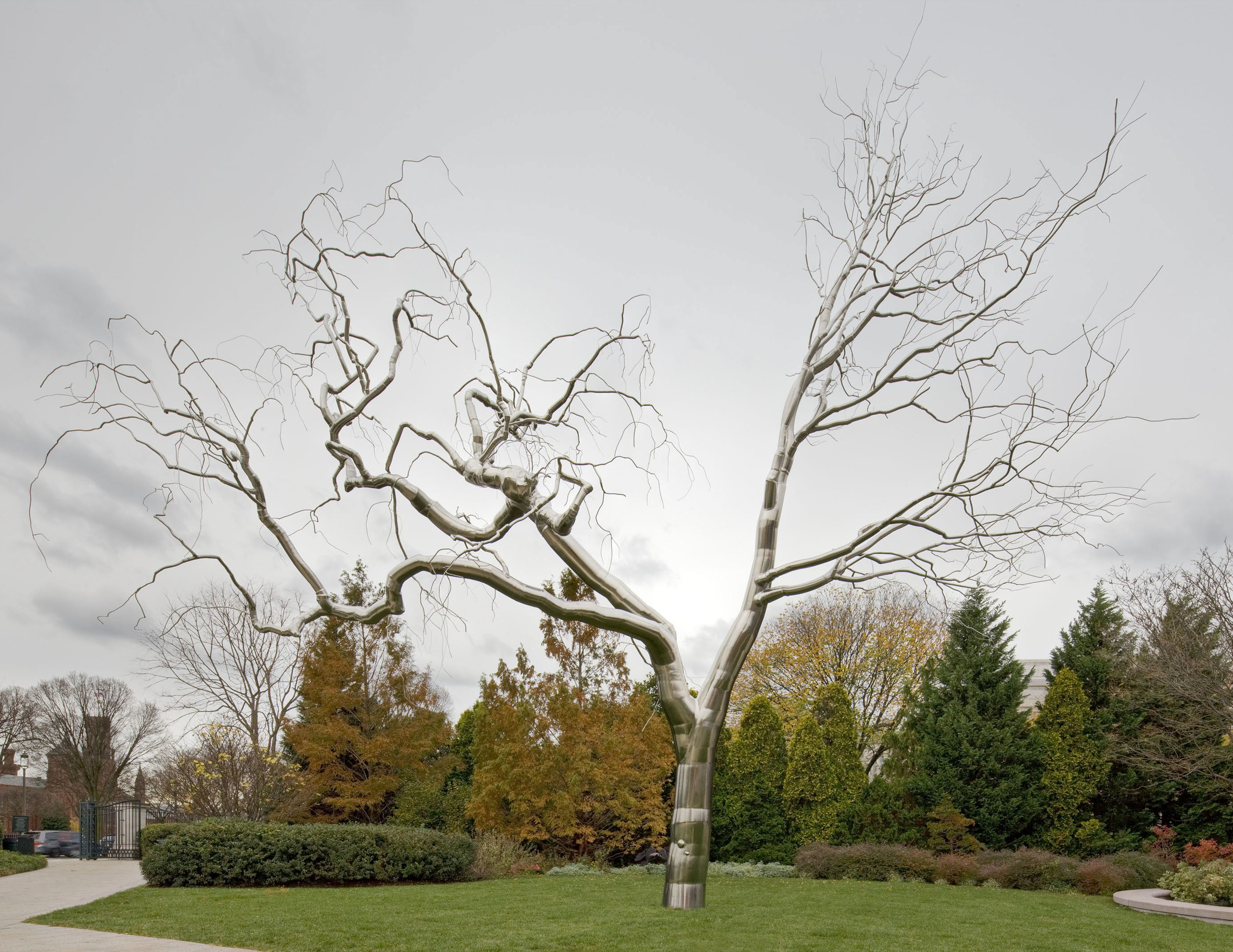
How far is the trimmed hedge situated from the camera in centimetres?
1519

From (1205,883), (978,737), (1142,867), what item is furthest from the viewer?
(978,737)

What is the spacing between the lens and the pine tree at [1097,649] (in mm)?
20203

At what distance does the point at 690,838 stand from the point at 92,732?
42.2 meters

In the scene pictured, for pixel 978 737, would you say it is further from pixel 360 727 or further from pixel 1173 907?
pixel 360 727

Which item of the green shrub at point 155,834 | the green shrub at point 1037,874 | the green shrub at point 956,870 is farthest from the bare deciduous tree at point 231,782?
the green shrub at point 1037,874

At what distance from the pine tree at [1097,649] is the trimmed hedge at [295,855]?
14.0 meters

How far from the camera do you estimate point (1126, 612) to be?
20922mm

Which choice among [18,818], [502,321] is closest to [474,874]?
[502,321]

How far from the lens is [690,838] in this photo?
33.9ft

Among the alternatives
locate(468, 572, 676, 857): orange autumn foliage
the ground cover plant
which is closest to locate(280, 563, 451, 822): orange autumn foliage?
locate(468, 572, 676, 857): orange autumn foliage

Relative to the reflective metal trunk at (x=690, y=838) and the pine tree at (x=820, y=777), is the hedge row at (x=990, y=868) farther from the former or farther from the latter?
the reflective metal trunk at (x=690, y=838)

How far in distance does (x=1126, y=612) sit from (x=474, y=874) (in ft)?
50.8

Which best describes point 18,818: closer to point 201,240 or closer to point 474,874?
point 474,874

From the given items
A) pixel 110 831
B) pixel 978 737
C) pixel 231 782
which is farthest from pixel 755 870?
pixel 110 831
